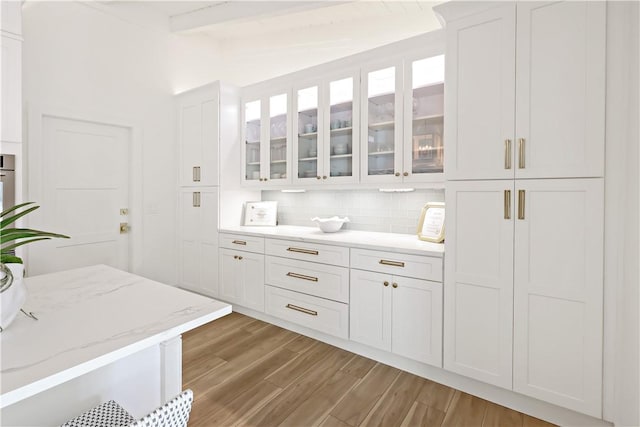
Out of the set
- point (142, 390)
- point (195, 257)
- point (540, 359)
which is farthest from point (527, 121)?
point (195, 257)

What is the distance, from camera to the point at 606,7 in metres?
1.70

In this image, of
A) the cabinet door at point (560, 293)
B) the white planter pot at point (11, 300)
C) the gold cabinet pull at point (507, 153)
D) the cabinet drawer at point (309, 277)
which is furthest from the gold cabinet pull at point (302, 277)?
the white planter pot at point (11, 300)

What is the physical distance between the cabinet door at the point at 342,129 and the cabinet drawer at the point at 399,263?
69 cm

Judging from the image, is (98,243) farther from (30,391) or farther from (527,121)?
(527,121)

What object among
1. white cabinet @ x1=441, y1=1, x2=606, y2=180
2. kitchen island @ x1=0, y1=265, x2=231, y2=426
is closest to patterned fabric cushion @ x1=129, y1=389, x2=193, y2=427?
kitchen island @ x1=0, y1=265, x2=231, y2=426

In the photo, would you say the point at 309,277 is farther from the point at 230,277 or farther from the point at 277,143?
the point at 277,143

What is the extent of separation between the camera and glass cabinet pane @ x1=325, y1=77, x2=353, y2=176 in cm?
296

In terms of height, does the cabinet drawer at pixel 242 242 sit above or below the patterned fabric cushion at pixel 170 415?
above

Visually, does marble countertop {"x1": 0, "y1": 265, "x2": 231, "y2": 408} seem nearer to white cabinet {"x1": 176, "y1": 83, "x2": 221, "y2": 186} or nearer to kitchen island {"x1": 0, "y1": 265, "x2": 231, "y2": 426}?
kitchen island {"x1": 0, "y1": 265, "x2": 231, "y2": 426}

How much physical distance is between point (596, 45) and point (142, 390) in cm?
254

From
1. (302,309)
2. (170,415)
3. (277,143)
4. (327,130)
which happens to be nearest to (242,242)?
(302,309)

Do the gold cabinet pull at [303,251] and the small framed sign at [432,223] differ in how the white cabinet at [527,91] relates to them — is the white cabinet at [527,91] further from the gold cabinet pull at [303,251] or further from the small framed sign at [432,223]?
the gold cabinet pull at [303,251]

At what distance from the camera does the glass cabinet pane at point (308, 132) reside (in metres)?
3.19

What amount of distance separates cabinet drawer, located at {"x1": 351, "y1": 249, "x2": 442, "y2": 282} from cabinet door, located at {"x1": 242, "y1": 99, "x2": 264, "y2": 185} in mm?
1533
